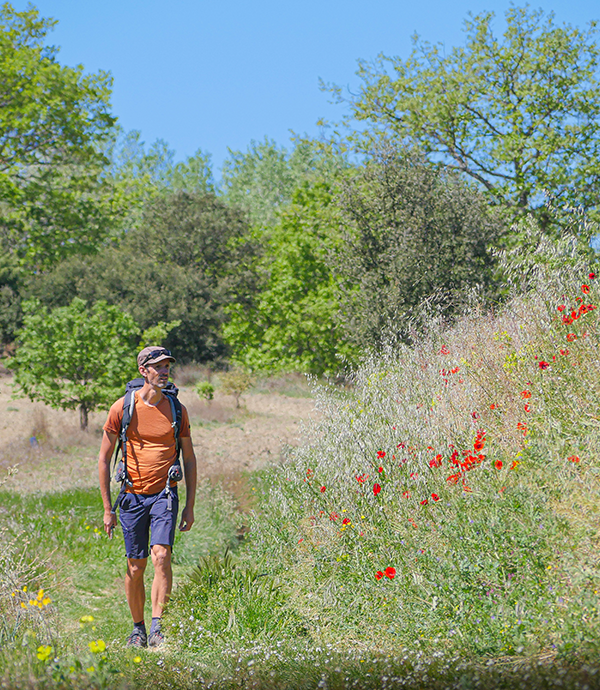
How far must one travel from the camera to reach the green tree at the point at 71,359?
13688 millimetres

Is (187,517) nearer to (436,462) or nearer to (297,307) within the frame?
(436,462)

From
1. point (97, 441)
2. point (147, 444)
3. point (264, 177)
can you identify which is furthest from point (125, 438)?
point (264, 177)

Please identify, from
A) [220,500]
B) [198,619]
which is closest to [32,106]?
[220,500]

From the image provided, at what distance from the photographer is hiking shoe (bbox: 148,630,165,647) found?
4.46 metres

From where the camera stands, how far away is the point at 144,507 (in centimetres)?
460

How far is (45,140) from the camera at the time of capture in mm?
17891

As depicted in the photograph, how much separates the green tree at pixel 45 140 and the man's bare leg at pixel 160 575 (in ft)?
46.6

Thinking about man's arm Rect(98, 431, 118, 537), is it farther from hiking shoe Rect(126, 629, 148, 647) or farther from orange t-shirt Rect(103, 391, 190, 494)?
hiking shoe Rect(126, 629, 148, 647)

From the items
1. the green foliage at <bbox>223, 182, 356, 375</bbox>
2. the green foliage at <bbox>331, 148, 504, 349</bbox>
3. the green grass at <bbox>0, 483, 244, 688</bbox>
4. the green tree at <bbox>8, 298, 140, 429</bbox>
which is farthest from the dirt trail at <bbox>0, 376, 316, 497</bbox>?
the green foliage at <bbox>223, 182, 356, 375</bbox>

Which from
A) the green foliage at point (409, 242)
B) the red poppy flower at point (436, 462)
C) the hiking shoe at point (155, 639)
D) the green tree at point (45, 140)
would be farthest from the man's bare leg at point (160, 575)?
the green tree at point (45, 140)

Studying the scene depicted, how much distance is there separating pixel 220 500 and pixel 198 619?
3.65 metres

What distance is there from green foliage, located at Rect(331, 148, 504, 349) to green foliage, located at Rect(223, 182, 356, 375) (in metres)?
7.94

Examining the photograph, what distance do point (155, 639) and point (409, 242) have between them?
9.64 meters

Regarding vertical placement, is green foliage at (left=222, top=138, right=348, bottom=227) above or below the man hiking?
above
